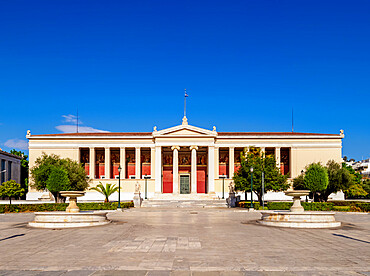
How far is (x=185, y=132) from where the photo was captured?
6650 cm

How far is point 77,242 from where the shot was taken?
14953 millimetres

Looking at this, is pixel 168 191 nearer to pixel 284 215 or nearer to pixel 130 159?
pixel 130 159

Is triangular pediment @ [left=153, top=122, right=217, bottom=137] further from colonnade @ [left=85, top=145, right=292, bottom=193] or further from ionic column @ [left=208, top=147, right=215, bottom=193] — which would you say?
ionic column @ [left=208, top=147, right=215, bottom=193]

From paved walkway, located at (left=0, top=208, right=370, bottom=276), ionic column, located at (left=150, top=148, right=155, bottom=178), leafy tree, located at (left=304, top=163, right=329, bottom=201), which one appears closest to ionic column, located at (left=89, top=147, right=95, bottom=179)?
ionic column, located at (left=150, top=148, right=155, bottom=178)

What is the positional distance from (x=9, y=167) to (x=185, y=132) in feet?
126

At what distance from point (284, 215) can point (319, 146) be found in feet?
161

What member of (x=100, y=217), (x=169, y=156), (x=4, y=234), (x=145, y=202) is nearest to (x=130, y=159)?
(x=169, y=156)

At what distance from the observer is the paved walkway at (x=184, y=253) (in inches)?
389

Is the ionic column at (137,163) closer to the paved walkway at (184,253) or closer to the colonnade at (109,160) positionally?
the colonnade at (109,160)

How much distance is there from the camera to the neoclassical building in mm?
66438

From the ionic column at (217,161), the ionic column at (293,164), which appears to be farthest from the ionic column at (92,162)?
the ionic column at (293,164)

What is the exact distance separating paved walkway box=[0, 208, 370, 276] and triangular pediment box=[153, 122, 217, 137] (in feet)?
158

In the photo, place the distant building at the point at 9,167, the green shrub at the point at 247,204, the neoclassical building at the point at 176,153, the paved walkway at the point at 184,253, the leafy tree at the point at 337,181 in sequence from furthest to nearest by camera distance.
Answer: the distant building at the point at 9,167, the neoclassical building at the point at 176,153, the leafy tree at the point at 337,181, the green shrub at the point at 247,204, the paved walkway at the point at 184,253

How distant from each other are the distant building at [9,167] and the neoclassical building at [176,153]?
12.5 m
